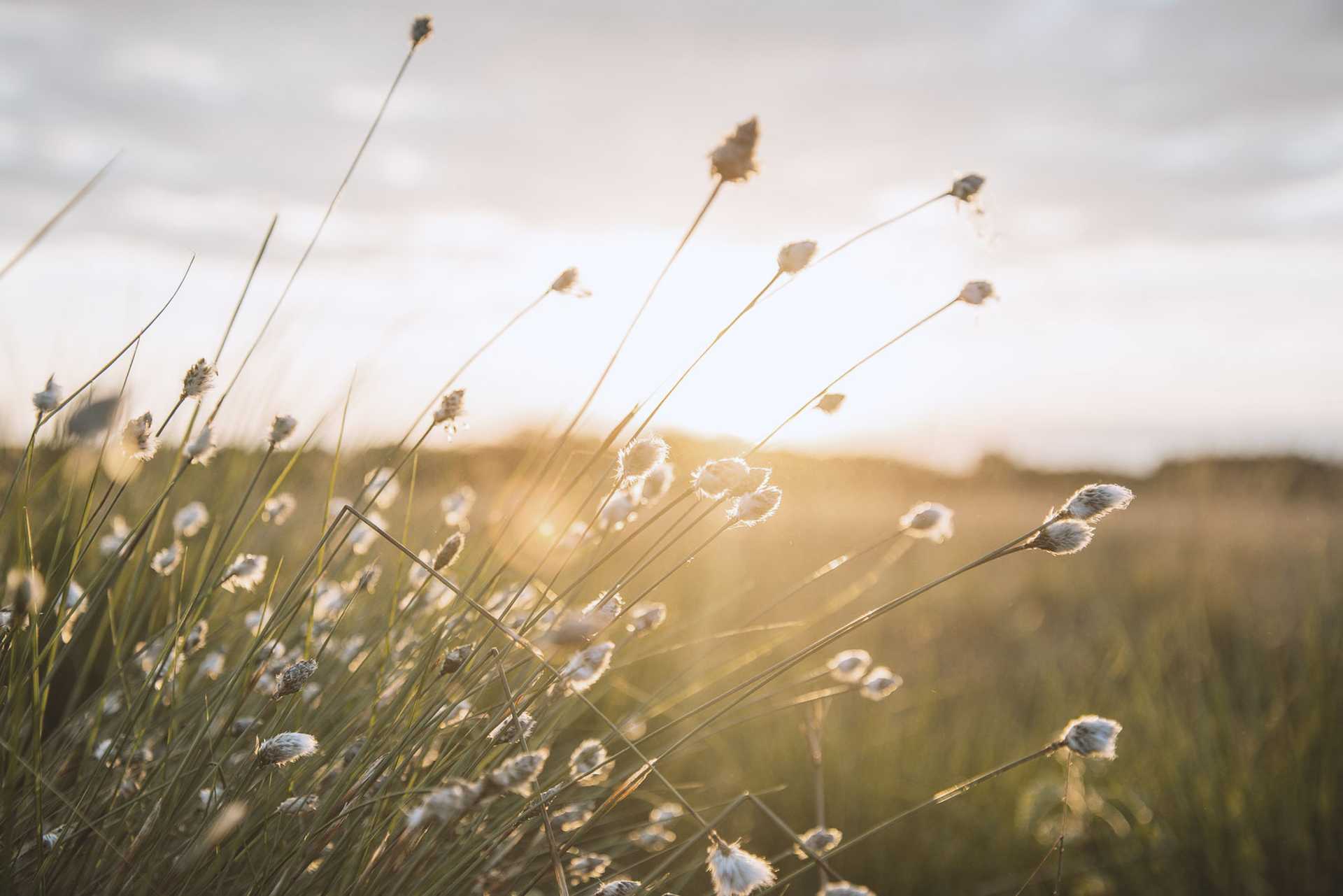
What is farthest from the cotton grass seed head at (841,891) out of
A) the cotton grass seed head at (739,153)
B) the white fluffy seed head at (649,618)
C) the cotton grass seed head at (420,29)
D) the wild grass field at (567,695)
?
the cotton grass seed head at (420,29)

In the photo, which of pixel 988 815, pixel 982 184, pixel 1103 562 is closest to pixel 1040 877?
pixel 988 815

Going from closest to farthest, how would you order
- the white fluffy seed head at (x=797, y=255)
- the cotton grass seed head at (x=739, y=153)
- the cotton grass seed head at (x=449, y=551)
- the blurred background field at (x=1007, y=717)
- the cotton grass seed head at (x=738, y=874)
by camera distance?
the cotton grass seed head at (x=738, y=874) → the cotton grass seed head at (x=739, y=153) → the white fluffy seed head at (x=797, y=255) → the cotton grass seed head at (x=449, y=551) → the blurred background field at (x=1007, y=717)

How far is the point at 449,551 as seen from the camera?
1653mm

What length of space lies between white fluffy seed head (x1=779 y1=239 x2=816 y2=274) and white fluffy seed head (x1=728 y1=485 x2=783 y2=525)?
0.35m

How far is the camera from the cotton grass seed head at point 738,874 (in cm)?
113

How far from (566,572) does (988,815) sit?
5.53 ft

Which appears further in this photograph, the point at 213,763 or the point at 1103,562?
the point at 1103,562

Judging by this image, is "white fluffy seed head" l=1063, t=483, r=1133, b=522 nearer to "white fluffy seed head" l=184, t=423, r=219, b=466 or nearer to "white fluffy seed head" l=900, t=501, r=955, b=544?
"white fluffy seed head" l=900, t=501, r=955, b=544

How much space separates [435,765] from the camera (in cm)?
148

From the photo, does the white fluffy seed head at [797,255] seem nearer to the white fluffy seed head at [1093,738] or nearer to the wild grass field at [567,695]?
the wild grass field at [567,695]

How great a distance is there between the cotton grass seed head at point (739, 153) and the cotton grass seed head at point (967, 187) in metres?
0.42

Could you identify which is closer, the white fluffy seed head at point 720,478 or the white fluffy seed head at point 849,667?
the white fluffy seed head at point 720,478

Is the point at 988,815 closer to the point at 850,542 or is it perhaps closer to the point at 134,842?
the point at 134,842

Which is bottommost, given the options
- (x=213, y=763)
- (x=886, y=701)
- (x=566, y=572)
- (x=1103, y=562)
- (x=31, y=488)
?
(x=1103, y=562)
